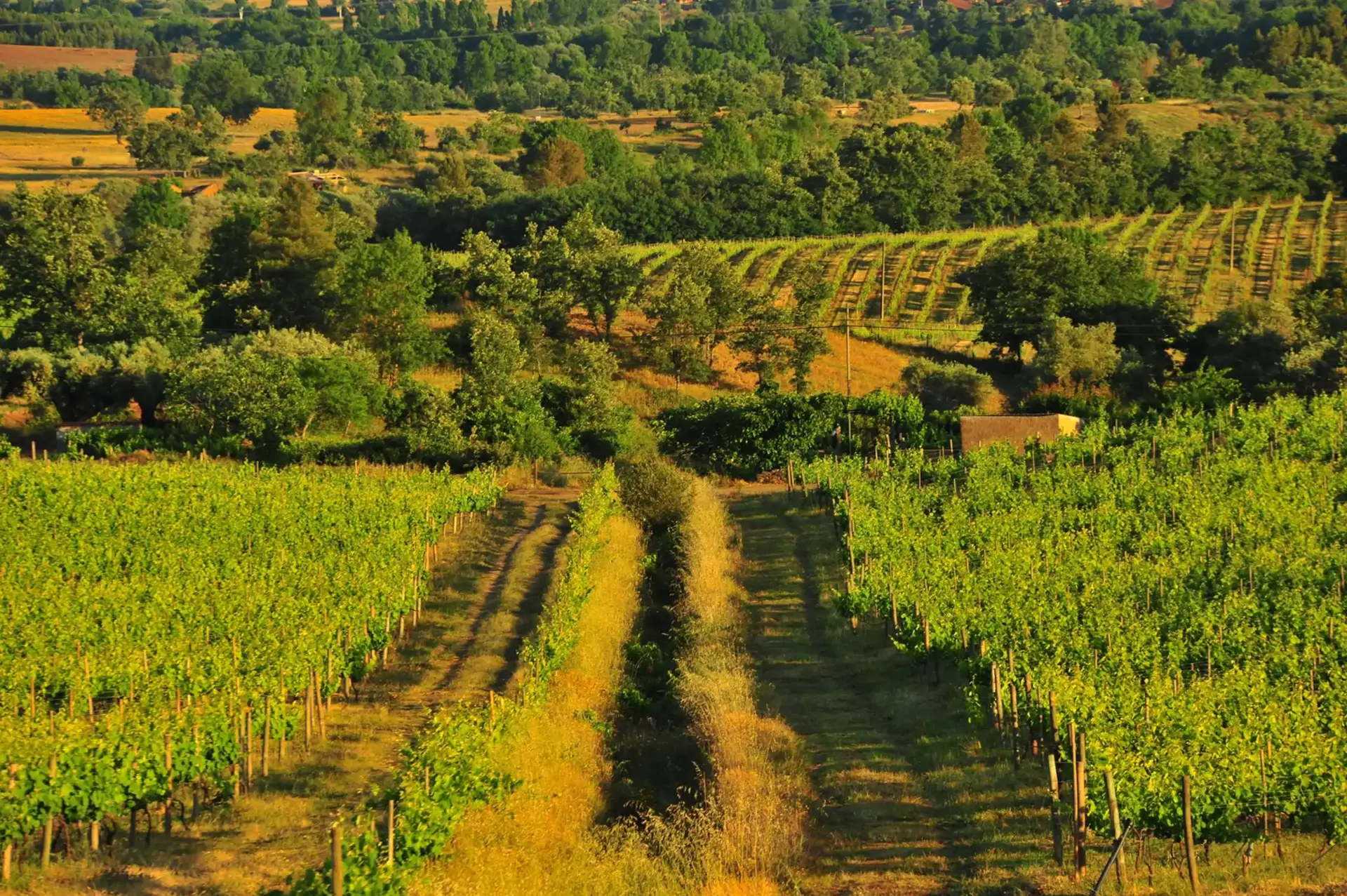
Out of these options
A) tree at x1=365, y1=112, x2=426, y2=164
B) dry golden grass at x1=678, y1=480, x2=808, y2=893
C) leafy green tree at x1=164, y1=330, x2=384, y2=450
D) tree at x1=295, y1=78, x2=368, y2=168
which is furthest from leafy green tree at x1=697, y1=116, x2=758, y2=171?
dry golden grass at x1=678, y1=480, x2=808, y2=893

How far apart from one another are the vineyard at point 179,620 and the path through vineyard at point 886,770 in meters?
7.56

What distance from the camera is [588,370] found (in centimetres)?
5181

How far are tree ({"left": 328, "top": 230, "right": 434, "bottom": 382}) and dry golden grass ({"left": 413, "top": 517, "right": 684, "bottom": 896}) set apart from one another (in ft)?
103

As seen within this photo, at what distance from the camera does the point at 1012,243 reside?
76500 millimetres

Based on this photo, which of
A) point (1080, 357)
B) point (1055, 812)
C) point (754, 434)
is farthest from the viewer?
point (1080, 357)

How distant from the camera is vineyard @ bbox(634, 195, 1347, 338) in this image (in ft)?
224

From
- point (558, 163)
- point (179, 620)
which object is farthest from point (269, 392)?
point (558, 163)

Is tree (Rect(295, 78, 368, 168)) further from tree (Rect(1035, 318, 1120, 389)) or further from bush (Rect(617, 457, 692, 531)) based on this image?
bush (Rect(617, 457, 692, 531))

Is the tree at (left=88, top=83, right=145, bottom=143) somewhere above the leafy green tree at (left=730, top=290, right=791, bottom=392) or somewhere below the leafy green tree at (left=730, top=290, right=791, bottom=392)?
above

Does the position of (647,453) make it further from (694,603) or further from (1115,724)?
(1115,724)

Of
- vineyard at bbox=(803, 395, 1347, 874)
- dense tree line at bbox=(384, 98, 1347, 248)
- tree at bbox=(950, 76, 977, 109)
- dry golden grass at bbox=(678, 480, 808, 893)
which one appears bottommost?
dry golden grass at bbox=(678, 480, 808, 893)

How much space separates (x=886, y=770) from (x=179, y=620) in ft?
40.4

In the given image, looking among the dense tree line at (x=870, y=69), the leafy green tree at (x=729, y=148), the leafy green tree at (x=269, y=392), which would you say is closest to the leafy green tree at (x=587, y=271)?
the leafy green tree at (x=269, y=392)

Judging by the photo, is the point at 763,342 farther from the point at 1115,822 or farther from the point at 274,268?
the point at 1115,822
